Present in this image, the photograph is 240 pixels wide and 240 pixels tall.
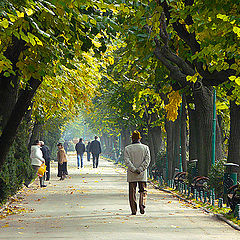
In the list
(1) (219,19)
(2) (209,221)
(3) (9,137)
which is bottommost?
(2) (209,221)

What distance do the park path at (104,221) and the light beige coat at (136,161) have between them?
86 centimetres

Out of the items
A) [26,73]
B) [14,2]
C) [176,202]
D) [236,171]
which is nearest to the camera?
[14,2]

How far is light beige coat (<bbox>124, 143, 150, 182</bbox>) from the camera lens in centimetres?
1475

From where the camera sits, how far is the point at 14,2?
365 inches

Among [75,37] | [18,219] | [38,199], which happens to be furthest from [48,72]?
[38,199]

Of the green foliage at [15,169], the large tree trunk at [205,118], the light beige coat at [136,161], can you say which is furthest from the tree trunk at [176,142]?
the light beige coat at [136,161]

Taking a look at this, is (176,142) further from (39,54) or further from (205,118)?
(39,54)

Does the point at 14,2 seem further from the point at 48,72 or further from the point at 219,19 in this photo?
the point at 219,19

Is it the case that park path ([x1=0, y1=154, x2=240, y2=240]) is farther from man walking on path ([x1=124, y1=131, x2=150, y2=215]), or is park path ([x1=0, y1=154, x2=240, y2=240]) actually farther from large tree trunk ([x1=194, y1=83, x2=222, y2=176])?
large tree trunk ([x1=194, y1=83, x2=222, y2=176])

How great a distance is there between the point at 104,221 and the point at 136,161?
1.98m

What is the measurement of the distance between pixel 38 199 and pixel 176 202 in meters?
4.20

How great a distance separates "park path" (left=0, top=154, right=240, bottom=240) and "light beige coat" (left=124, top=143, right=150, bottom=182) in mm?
863

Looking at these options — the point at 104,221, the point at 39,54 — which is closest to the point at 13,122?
the point at 104,221

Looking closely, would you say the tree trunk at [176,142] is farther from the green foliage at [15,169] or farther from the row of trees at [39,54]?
the green foliage at [15,169]
